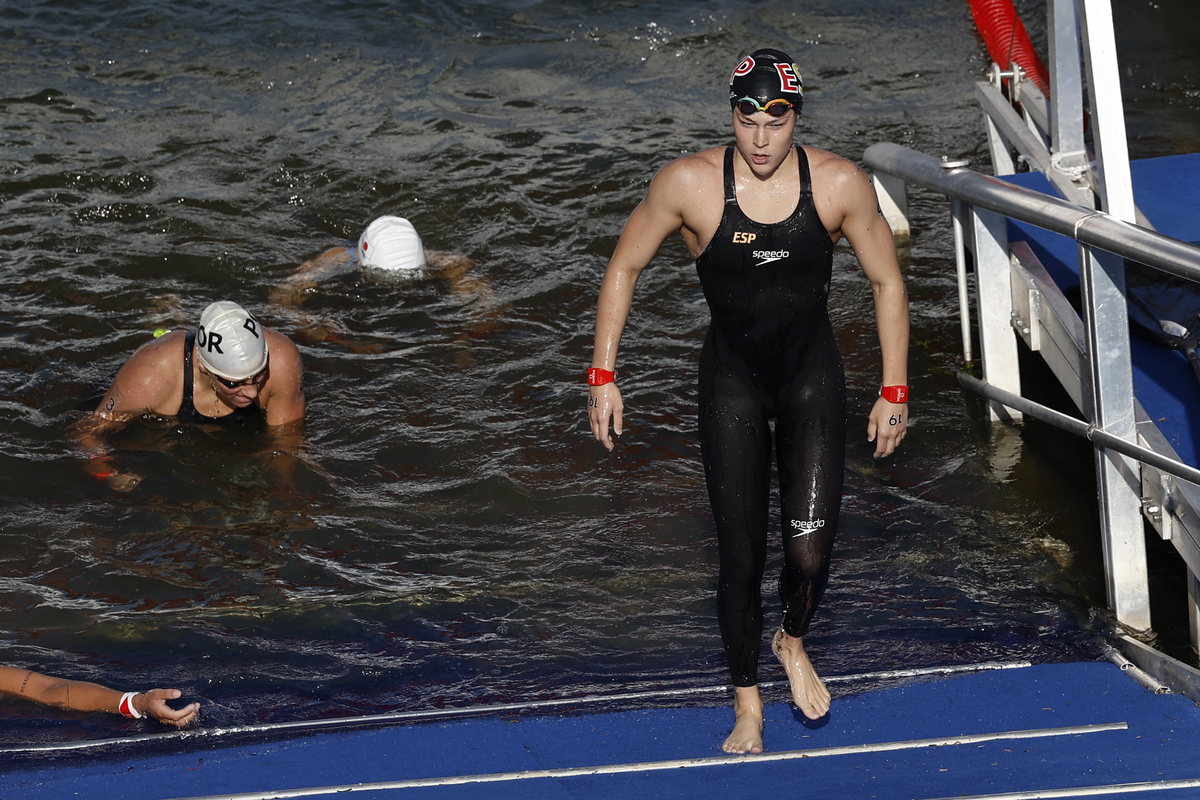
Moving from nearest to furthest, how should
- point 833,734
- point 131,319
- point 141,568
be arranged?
1. point 833,734
2. point 141,568
3. point 131,319

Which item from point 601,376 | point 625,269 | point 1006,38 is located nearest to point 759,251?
point 625,269

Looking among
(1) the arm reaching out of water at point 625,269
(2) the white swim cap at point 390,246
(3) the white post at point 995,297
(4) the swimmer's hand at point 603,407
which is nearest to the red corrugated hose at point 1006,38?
(3) the white post at point 995,297

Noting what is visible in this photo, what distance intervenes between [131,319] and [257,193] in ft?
9.35

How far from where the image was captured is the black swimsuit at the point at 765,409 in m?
4.06

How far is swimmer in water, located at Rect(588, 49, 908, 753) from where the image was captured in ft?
13.0

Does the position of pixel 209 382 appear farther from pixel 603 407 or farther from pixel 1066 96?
pixel 1066 96

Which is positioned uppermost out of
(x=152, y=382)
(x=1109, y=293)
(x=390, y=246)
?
(x=390, y=246)

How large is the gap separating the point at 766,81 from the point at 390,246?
22.1ft

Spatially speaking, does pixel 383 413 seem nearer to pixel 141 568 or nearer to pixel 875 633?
pixel 141 568

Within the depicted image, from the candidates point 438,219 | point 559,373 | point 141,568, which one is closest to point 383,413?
point 559,373

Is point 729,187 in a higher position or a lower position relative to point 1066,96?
lower

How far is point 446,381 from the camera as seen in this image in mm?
8867

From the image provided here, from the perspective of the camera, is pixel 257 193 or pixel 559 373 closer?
pixel 559 373

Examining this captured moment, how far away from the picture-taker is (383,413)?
27.7ft
